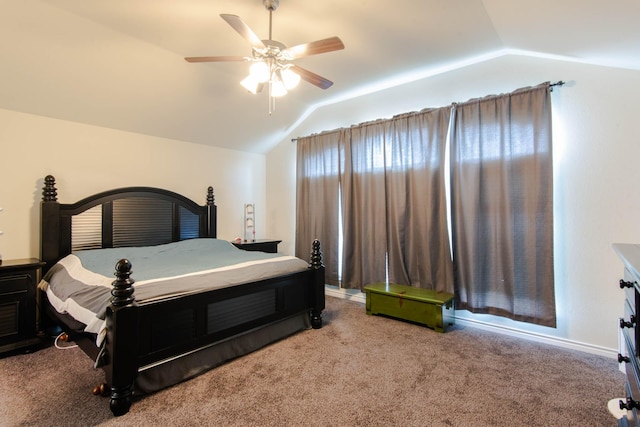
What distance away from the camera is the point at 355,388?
204 cm

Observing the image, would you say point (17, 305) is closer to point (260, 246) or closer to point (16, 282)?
point (16, 282)

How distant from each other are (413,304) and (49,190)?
12.5 feet

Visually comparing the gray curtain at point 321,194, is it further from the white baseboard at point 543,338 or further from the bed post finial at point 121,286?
the bed post finial at point 121,286

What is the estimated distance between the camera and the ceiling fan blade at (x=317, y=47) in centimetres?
190

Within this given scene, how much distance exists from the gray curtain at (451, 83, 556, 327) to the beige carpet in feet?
1.41

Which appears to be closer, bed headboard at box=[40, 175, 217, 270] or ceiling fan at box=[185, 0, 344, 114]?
ceiling fan at box=[185, 0, 344, 114]

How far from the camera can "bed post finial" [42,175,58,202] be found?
302cm

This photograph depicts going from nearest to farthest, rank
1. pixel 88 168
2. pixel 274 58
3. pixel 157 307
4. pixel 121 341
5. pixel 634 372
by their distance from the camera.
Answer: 1. pixel 634 372
2. pixel 121 341
3. pixel 157 307
4. pixel 274 58
5. pixel 88 168

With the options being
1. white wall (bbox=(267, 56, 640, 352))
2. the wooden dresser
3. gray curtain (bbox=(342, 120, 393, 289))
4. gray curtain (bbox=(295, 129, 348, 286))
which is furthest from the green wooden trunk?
the wooden dresser

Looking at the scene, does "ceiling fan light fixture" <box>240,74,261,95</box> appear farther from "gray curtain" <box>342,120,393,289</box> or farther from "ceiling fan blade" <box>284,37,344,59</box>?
"gray curtain" <box>342,120,393,289</box>

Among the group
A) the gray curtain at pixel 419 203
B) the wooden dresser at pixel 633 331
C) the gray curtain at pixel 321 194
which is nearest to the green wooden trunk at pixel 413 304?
the gray curtain at pixel 419 203

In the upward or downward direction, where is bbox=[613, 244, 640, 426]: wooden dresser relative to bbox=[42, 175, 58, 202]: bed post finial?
downward

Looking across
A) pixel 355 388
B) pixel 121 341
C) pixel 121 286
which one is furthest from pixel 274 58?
pixel 355 388

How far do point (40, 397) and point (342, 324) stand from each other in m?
2.36
